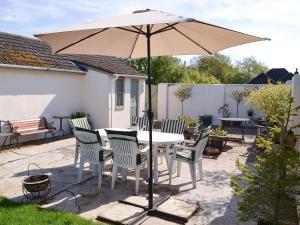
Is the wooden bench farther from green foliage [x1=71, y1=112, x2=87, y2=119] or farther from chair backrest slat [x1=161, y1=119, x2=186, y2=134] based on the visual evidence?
chair backrest slat [x1=161, y1=119, x2=186, y2=134]

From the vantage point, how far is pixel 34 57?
12.2 metres

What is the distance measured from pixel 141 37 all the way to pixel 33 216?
153 inches

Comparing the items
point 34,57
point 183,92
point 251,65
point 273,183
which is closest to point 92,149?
point 273,183

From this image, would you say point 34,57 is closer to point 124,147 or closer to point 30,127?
point 30,127

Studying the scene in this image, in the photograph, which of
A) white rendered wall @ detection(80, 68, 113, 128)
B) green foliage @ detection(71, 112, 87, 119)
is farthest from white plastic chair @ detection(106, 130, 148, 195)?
white rendered wall @ detection(80, 68, 113, 128)

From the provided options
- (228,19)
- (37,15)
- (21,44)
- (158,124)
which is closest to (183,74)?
(158,124)

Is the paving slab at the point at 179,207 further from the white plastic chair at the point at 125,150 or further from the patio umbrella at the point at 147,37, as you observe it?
the white plastic chair at the point at 125,150

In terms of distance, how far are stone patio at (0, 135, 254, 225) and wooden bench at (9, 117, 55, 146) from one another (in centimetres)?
113

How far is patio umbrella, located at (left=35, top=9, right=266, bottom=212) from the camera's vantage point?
4086mm

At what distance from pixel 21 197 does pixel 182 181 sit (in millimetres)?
3340

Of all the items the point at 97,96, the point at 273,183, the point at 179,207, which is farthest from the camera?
the point at 97,96

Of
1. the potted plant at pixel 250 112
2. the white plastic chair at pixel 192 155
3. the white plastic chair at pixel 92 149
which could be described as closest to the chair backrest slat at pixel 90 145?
the white plastic chair at pixel 92 149

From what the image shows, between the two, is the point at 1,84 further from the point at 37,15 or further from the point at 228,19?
the point at 228,19

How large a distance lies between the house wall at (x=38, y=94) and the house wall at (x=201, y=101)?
6.09 m
